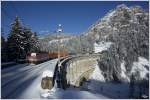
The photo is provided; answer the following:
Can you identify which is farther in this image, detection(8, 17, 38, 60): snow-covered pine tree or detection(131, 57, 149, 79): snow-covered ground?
detection(131, 57, 149, 79): snow-covered ground

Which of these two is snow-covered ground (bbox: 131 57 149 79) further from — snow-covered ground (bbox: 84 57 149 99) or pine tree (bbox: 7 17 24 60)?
pine tree (bbox: 7 17 24 60)

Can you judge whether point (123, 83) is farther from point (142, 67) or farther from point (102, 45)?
point (102, 45)

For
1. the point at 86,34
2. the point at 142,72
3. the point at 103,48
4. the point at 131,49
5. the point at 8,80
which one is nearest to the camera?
the point at 8,80

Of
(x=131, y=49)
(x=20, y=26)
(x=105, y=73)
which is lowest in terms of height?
(x=105, y=73)

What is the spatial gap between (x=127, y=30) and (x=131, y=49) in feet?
16.8

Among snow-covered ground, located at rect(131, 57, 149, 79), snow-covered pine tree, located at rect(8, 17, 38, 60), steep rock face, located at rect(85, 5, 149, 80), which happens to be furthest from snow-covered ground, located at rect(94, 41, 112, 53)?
snow-covered pine tree, located at rect(8, 17, 38, 60)

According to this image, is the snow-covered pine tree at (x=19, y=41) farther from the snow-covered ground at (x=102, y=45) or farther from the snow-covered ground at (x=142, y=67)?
the snow-covered ground at (x=102, y=45)

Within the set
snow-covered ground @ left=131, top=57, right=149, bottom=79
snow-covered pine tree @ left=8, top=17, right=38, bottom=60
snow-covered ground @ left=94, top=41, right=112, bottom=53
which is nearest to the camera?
snow-covered pine tree @ left=8, top=17, right=38, bottom=60

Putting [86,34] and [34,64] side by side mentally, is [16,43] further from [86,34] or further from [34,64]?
[86,34]

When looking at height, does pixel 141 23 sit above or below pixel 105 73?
above

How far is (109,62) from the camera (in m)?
60.0

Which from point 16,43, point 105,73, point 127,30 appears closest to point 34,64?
point 16,43

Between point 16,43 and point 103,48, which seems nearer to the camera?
point 16,43

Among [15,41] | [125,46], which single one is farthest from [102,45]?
[15,41]
